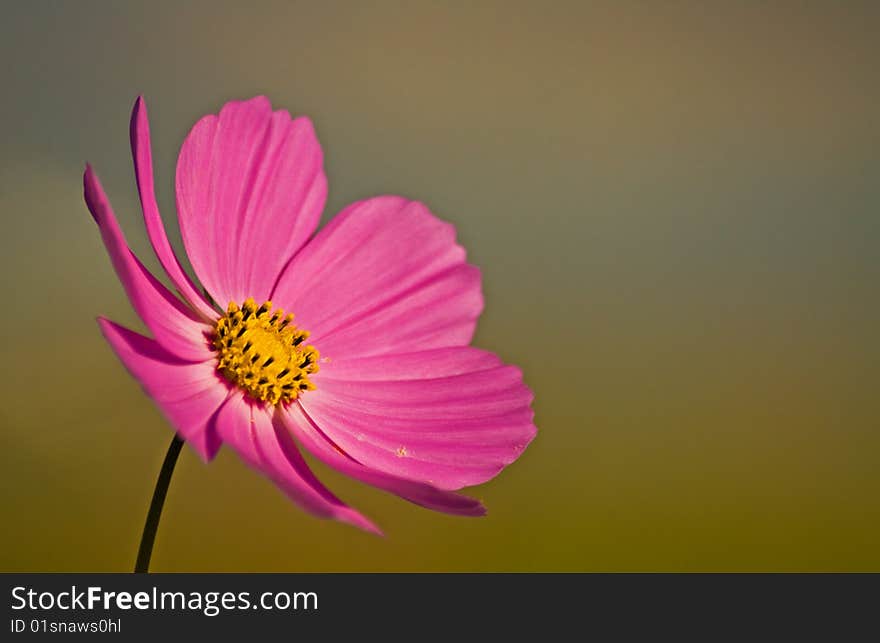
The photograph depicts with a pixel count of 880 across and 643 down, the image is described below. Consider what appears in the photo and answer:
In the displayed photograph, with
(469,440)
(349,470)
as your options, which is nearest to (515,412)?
(469,440)

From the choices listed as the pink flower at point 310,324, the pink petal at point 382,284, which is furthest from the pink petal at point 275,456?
the pink petal at point 382,284

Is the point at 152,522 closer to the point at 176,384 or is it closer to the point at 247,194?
the point at 176,384

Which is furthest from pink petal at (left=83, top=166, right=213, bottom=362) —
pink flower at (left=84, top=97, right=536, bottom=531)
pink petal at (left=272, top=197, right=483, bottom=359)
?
pink petal at (left=272, top=197, right=483, bottom=359)

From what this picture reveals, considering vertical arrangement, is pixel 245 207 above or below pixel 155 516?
above

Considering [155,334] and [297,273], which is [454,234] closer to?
[297,273]

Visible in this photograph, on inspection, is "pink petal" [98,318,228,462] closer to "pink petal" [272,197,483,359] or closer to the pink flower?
the pink flower
